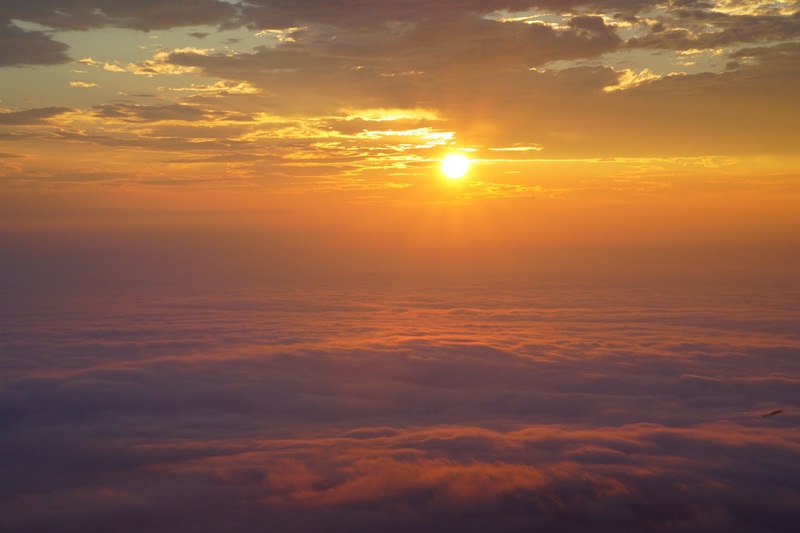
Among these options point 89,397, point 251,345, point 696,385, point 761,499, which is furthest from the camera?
point 251,345

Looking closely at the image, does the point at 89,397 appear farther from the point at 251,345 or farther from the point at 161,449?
the point at 251,345

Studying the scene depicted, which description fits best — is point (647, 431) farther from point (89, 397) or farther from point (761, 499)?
point (89, 397)

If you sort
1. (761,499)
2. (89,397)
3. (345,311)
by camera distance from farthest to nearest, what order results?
1. (345,311)
2. (89,397)
3. (761,499)

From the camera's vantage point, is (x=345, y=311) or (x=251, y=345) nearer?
(x=251, y=345)

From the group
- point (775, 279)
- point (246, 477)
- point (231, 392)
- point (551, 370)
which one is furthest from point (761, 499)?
point (775, 279)

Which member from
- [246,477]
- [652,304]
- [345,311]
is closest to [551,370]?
[246,477]

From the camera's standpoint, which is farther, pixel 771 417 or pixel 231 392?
pixel 231 392

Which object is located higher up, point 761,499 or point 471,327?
point 471,327

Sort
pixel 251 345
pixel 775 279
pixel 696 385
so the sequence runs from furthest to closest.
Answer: pixel 775 279 < pixel 251 345 < pixel 696 385

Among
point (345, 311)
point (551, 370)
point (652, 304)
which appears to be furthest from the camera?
point (652, 304)
